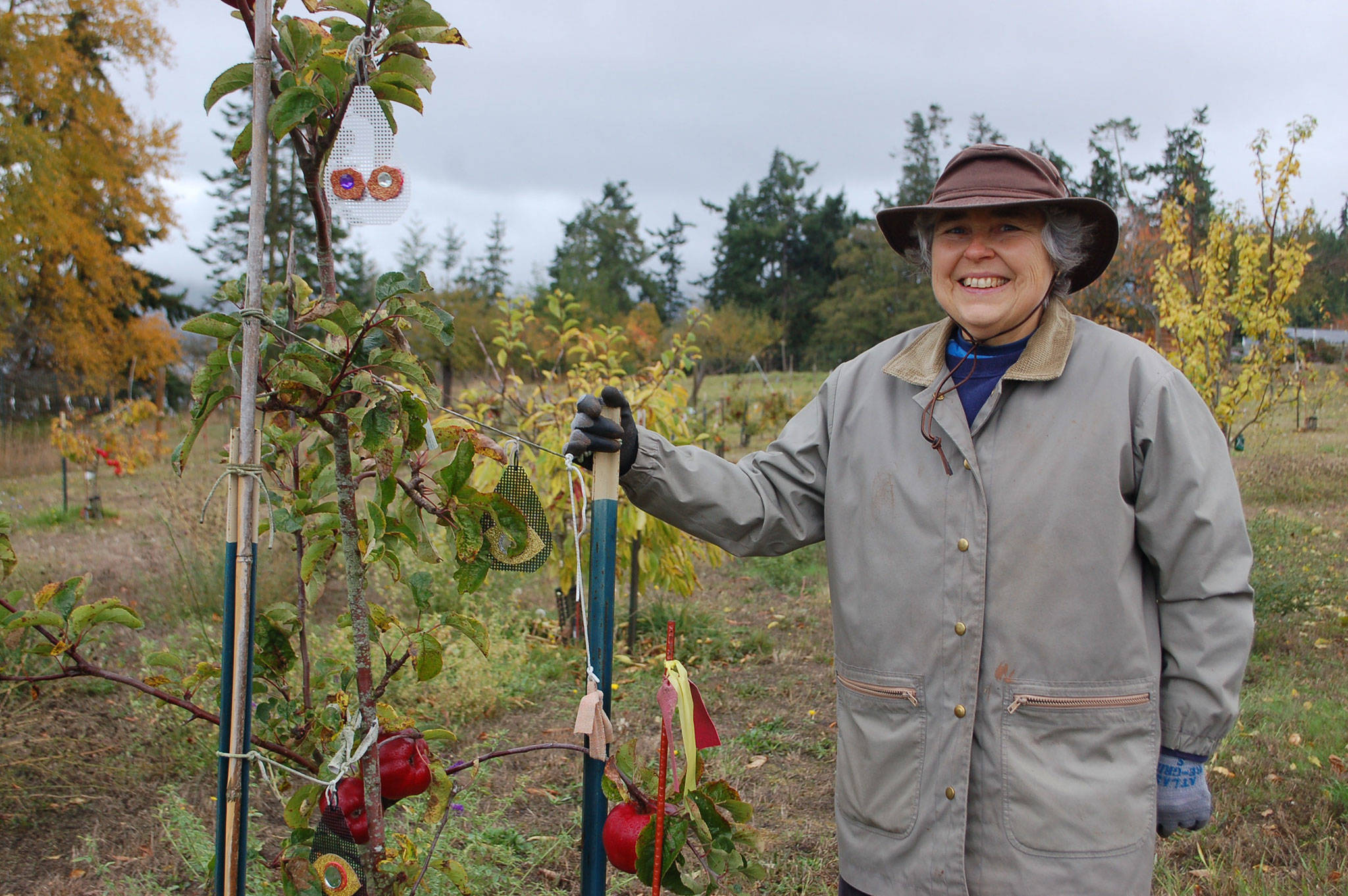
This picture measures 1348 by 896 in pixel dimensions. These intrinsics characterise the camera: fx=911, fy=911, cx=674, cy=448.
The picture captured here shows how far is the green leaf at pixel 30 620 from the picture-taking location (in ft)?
4.07

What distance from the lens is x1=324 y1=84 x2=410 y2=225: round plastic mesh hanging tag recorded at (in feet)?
4.09

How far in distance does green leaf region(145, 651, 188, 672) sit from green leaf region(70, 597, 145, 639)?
0.07 metres

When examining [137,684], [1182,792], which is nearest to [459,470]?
[137,684]

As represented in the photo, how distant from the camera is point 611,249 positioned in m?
42.8

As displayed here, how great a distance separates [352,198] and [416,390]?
0.90 feet

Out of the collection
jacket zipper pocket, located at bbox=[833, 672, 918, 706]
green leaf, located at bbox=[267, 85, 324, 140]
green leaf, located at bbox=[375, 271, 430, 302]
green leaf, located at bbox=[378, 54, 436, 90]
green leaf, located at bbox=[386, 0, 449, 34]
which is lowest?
jacket zipper pocket, located at bbox=[833, 672, 918, 706]

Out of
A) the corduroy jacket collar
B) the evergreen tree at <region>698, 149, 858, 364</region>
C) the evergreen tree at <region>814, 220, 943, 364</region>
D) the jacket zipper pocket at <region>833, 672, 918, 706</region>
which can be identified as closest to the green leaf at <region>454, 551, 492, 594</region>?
the jacket zipper pocket at <region>833, 672, 918, 706</region>

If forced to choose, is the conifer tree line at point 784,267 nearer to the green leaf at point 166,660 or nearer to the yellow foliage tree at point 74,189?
the yellow foliage tree at point 74,189

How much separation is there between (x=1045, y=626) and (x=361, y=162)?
4.20ft

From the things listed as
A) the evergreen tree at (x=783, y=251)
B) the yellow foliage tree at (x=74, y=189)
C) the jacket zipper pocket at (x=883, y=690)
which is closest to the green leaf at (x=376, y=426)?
the jacket zipper pocket at (x=883, y=690)

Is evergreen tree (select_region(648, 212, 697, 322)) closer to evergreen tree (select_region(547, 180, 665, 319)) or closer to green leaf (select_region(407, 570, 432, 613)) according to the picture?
evergreen tree (select_region(547, 180, 665, 319))

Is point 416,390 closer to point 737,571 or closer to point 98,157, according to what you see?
point 737,571

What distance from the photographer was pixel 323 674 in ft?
5.29

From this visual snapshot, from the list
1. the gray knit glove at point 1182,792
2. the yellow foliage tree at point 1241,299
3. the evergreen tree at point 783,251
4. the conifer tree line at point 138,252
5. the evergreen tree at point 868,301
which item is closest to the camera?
the gray knit glove at point 1182,792
